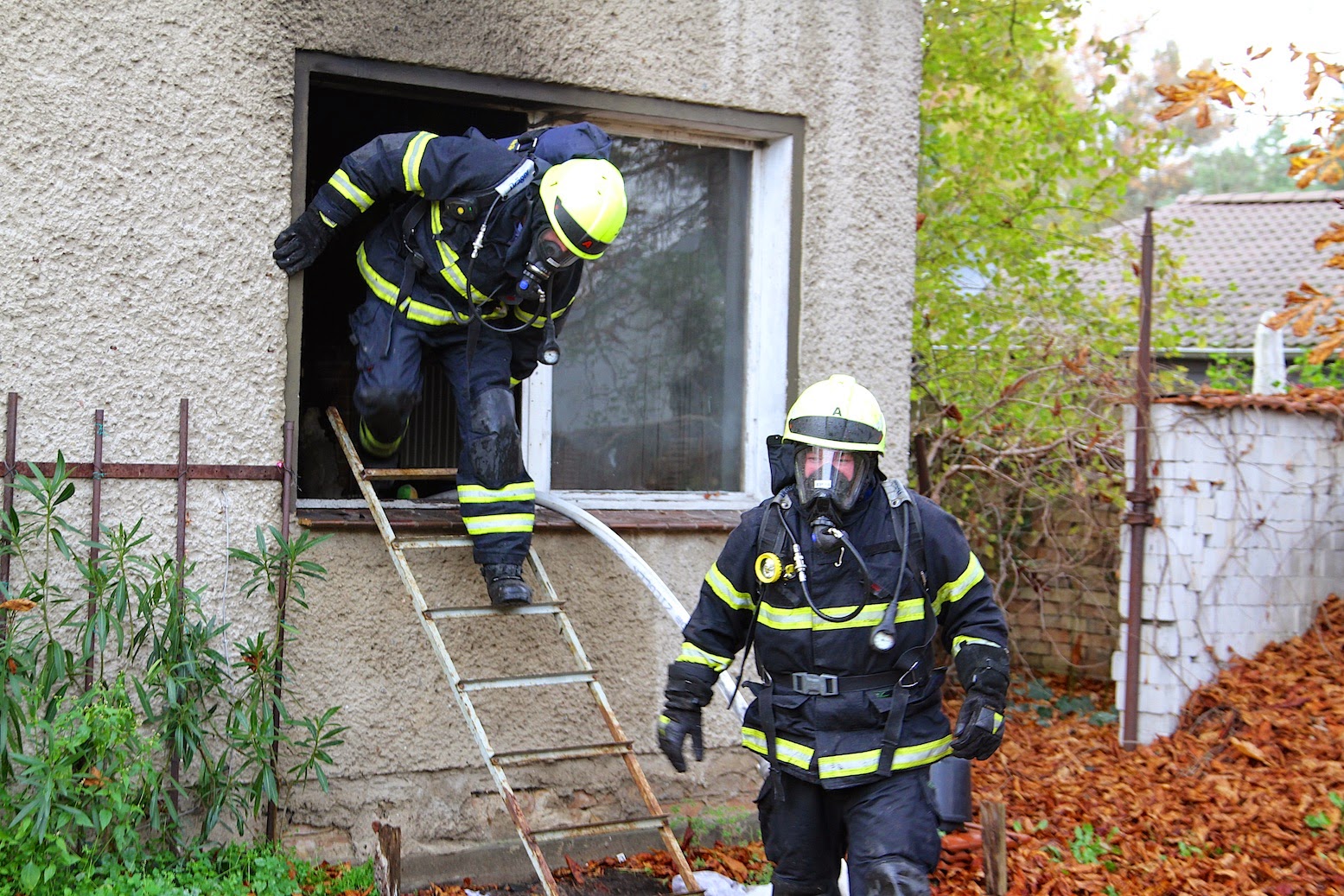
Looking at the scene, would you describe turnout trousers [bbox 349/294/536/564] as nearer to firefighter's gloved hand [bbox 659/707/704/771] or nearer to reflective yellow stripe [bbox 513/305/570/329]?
reflective yellow stripe [bbox 513/305/570/329]

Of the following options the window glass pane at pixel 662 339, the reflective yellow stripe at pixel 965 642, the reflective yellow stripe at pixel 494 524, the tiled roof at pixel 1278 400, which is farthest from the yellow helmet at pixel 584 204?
the tiled roof at pixel 1278 400

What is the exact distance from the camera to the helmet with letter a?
12.2ft

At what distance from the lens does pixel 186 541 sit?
14.4 ft

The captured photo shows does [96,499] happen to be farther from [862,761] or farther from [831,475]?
[862,761]

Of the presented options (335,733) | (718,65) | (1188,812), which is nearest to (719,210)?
(718,65)

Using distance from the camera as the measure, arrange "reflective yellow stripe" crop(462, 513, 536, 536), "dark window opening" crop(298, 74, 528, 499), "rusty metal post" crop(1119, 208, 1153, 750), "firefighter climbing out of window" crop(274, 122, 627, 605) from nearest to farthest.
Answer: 1. "firefighter climbing out of window" crop(274, 122, 627, 605)
2. "reflective yellow stripe" crop(462, 513, 536, 536)
3. "dark window opening" crop(298, 74, 528, 499)
4. "rusty metal post" crop(1119, 208, 1153, 750)

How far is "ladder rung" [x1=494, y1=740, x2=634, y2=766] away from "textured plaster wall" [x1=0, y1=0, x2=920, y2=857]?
653 mm

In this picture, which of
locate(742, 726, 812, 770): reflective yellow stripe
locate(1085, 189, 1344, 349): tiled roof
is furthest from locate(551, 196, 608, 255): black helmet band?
locate(1085, 189, 1344, 349): tiled roof

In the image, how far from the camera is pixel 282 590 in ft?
14.7

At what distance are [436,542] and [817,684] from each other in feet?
5.11

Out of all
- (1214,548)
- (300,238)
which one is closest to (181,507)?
(300,238)

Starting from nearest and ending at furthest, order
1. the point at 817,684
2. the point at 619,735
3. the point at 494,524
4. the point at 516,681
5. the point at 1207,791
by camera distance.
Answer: the point at 817,684, the point at 516,681, the point at 619,735, the point at 494,524, the point at 1207,791

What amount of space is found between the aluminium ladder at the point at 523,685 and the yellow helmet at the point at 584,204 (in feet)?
3.64

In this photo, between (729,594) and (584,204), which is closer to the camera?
(729,594)
